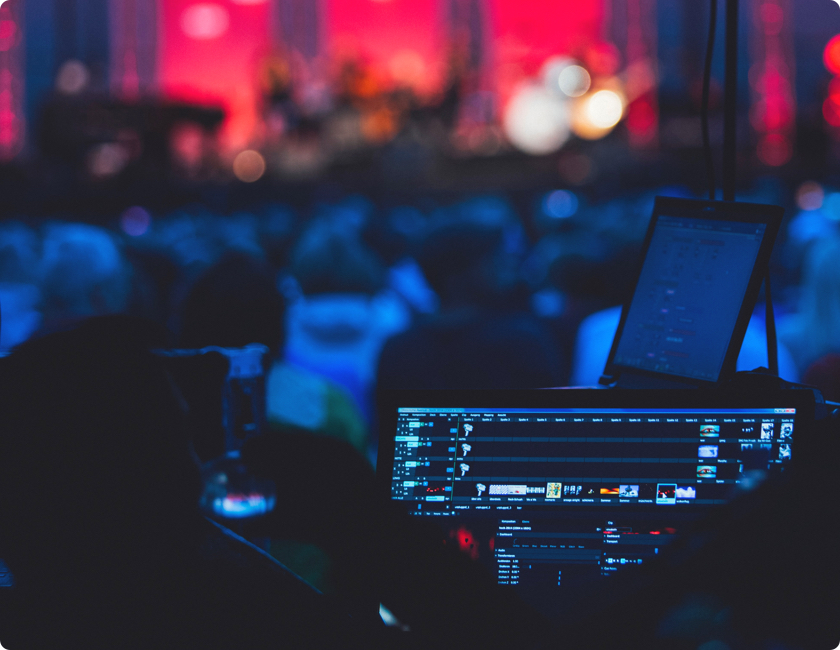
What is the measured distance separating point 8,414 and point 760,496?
695 mm

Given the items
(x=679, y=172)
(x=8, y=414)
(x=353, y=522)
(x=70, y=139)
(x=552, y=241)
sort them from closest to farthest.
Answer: (x=8, y=414) → (x=353, y=522) → (x=552, y=241) → (x=679, y=172) → (x=70, y=139)

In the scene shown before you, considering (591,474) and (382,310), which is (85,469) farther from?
(382,310)

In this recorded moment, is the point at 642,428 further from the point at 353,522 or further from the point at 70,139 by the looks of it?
the point at 70,139

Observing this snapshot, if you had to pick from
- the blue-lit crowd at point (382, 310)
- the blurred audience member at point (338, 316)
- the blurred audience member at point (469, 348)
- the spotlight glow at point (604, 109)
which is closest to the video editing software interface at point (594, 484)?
the blue-lit crowd at point (382, 310)

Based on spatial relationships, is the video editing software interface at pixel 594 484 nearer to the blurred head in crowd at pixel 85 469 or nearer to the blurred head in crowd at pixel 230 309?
the blurred head in crowd at pixel 85 469

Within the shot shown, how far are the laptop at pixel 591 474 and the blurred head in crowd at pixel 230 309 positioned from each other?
0.77 m

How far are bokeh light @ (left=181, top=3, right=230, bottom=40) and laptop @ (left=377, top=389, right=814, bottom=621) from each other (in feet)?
42.6

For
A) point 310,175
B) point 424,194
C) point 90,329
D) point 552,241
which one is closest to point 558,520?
point 90,329

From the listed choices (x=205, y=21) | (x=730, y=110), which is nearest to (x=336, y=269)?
(x=730, y=110)

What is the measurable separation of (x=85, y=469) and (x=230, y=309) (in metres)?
0.92

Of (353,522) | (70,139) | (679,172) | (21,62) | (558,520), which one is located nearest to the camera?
(558,520)

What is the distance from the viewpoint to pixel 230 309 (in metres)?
1.71

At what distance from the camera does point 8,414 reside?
0.83 m

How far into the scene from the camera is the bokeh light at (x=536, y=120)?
39.2 ft
